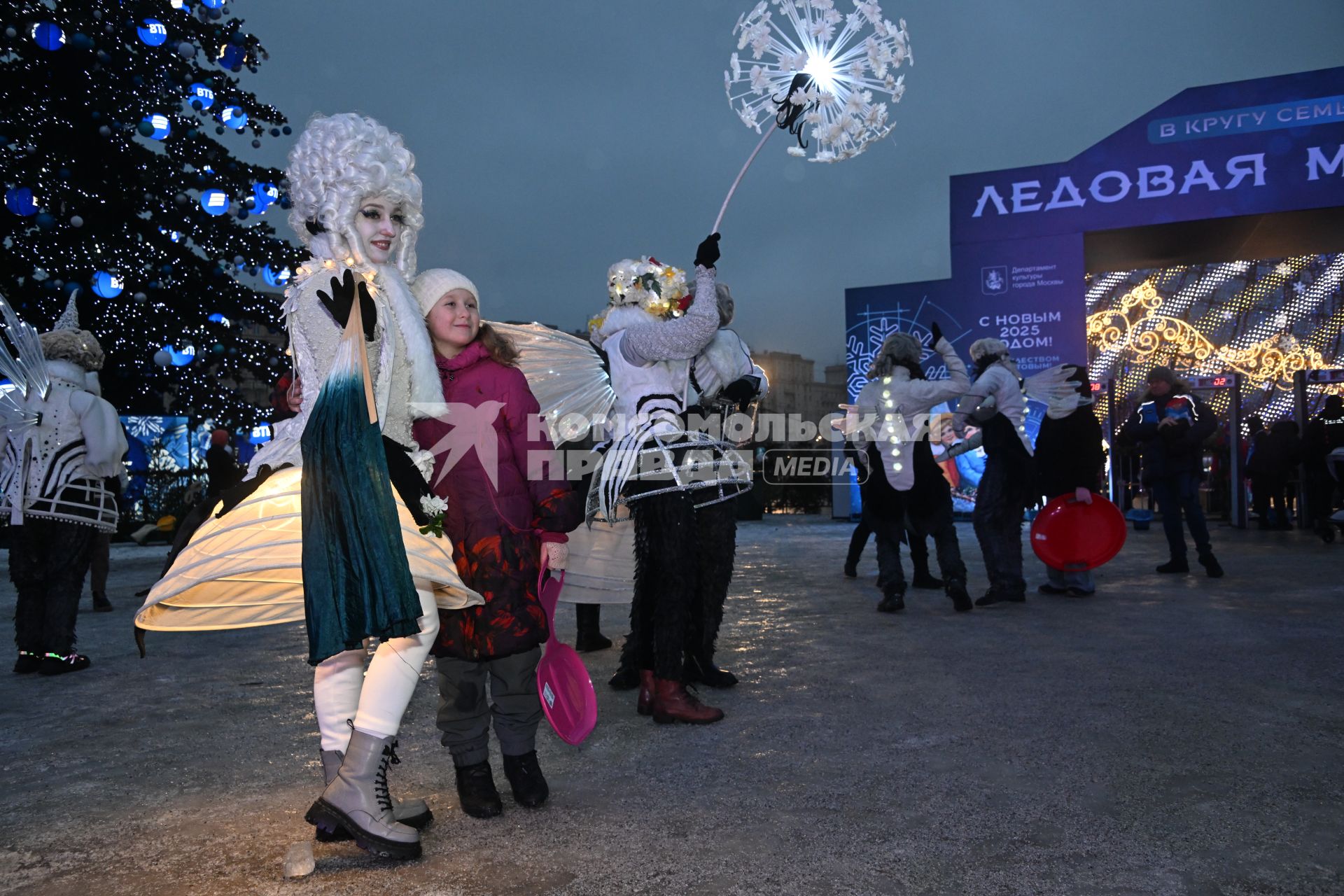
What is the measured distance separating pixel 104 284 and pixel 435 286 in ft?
26.7

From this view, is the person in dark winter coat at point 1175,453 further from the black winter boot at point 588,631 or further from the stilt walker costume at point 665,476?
the stilt walker costume at point 665,476

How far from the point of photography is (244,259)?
1031cm

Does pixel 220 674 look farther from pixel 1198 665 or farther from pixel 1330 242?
pixel 1330 242

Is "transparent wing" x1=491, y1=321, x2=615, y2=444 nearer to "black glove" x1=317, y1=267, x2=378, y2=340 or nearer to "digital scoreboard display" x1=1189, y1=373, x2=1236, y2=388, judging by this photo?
"black glove" x1=317, y1=267, x2=378, y2=340

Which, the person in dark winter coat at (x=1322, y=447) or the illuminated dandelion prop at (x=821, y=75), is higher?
the illuminated dandelion prop at (x=821, y=75)

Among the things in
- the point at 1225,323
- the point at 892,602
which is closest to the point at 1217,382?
the point at 1225,323

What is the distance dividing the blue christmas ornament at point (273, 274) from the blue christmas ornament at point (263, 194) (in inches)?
24.9

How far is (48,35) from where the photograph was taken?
28.2 feet

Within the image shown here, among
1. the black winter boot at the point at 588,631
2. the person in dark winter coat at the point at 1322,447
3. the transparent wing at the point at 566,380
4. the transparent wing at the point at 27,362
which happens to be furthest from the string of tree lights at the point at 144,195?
the person in dark winter coat at the point at 1322,447

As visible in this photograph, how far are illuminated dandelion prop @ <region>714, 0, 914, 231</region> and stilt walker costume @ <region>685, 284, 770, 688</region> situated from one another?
2.34ft

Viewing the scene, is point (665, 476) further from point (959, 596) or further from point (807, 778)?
point (959, 596)

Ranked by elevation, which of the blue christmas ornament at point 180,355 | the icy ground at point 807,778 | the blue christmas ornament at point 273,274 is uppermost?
the blue christmas ornament at point 273,274

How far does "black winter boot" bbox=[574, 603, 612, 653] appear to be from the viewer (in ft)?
17.3

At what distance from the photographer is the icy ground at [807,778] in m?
2.18
